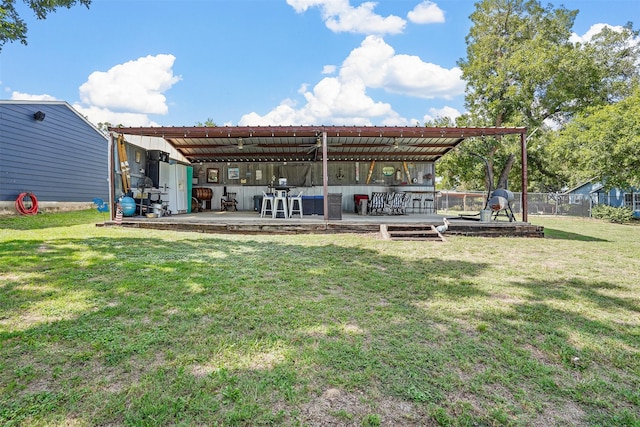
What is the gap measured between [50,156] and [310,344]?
13.5 meters

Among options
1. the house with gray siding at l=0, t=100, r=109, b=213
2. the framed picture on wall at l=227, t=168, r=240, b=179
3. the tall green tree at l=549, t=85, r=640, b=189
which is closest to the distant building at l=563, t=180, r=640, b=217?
the tall green tree at l=549, t=85, r=640, b=189

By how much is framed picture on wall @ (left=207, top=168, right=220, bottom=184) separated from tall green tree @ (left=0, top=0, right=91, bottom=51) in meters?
6.62

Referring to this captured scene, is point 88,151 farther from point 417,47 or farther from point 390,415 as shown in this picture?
point 390,415

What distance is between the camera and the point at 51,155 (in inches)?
451

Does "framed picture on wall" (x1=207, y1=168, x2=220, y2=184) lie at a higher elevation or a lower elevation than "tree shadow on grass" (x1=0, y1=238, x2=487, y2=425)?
higher

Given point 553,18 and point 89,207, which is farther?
point 553,18

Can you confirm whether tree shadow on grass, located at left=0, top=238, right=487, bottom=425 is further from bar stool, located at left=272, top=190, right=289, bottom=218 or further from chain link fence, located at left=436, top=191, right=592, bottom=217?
chain link fence, located at left=436, top=191, right=592, bottom=217

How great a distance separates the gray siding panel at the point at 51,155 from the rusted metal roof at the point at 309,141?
4.27 m

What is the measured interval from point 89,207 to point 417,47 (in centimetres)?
1486

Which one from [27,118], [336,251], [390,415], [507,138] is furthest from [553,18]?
[27,118]

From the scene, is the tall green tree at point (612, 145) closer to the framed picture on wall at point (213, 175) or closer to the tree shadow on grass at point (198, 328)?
the tree shadow on grass at point (198, 328)

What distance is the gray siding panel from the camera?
10.0 meters

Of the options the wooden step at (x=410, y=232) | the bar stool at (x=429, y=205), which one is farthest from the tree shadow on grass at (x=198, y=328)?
the bar stool at (x=429, y=205)

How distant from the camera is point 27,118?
10617mm
